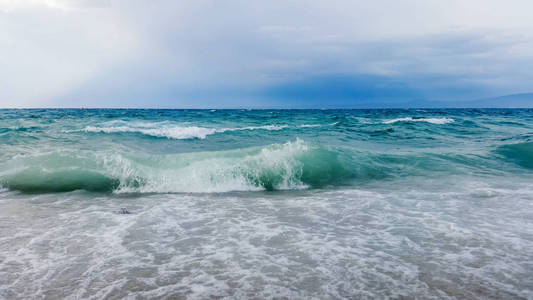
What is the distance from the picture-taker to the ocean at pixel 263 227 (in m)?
3.65

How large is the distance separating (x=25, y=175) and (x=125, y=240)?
5628 mm

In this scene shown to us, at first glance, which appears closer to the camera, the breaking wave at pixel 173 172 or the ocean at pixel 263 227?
the ocean at pixel 263 227

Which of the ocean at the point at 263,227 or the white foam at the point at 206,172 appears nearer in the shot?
Result: the ocean at the point at 263,227

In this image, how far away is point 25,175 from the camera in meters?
8.95

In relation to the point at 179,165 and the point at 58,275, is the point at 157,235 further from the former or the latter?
the point at 179,165

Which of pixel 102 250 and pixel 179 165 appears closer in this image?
pixel 102 250

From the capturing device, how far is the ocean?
12.0ft

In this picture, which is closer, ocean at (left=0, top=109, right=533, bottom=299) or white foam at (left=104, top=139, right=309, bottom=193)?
ocean at (left=0, top=109, right=533, bottom=299)

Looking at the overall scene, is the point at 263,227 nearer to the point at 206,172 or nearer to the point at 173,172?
the point at 206,172

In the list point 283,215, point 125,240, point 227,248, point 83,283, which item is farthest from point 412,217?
point 83,283

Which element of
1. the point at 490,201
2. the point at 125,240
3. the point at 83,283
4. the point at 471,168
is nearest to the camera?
the point at 83,283

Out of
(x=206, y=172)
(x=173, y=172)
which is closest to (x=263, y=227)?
(x=206, y=172)

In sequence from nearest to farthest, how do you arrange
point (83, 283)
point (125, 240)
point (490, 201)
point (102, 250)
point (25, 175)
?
point (83, 283) → point (102, 250) → point (125, 240) → point (490, 201) → point (25, 175)

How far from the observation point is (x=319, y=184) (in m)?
9.38
